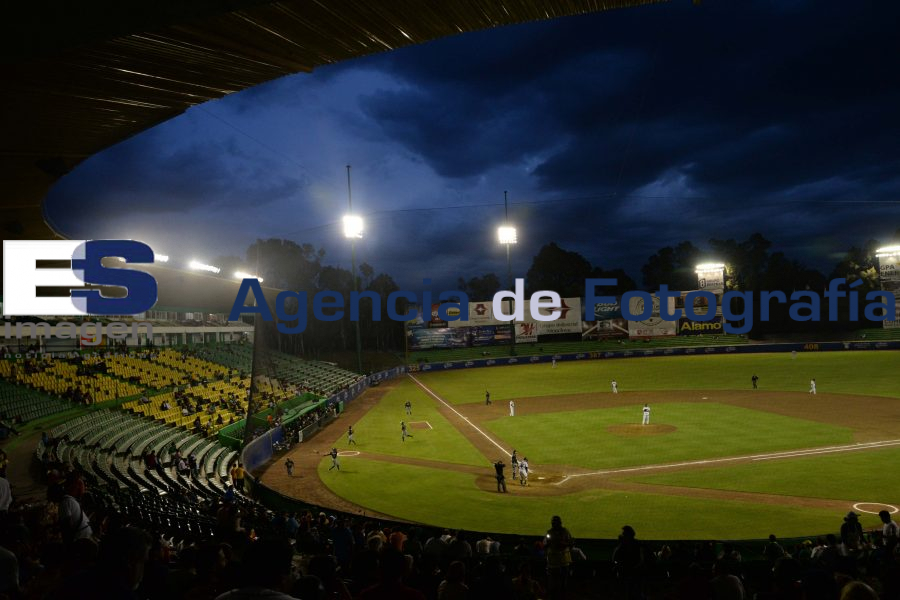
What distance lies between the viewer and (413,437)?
34219 millimetres

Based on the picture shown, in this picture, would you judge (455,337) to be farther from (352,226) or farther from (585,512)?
(585,512)

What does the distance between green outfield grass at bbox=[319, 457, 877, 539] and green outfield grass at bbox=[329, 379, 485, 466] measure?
4.89 meters

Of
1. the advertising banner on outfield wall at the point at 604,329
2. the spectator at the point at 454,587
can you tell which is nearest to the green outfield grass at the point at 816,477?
the spectator at the point at 454,587

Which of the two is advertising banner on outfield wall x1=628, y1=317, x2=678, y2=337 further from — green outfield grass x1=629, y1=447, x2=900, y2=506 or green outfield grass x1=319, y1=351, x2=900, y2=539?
green outfield grass x1=629, y1=447, x2=900, y2=506

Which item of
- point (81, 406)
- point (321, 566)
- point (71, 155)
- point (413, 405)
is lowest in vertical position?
point (413, 405)

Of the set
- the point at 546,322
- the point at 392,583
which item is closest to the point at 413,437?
the point at 392,583

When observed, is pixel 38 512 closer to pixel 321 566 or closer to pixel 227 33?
pixel 321 566

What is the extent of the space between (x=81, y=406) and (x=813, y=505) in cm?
3289

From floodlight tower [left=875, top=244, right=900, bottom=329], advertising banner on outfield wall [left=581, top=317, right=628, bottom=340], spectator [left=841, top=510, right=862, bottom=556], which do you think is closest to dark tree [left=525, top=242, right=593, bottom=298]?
advertising banner on outfield wall [left=581, top=317, right=628, bottom=340]

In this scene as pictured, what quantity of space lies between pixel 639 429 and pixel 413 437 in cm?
1344

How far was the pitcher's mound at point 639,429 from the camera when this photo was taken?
32375mm

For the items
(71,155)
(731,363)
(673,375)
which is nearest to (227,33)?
(71,155)

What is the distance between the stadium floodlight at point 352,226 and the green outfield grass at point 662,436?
2479cm

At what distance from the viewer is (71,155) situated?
4430 mm
